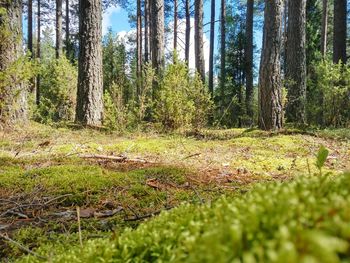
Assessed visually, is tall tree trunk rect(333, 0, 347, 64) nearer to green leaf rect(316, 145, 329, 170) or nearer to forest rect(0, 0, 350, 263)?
forest rect(0, 0, 350, 263)

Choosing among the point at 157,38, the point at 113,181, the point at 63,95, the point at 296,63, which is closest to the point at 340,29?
the point at 296,63

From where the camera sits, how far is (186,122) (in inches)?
355

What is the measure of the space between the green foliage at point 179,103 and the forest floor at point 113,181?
2.72 meters

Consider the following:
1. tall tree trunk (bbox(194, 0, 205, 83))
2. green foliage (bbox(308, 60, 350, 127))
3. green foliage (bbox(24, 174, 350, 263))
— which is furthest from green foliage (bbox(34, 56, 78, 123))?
green foliage (bbox(24, 174, 350, 263))

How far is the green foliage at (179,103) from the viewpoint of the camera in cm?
887

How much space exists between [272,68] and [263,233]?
7.98 metres

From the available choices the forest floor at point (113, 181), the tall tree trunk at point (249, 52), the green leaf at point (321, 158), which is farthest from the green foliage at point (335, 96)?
the green leaf at point (321, 158)

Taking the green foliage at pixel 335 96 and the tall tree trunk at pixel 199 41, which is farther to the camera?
the tall tree trunk at pixel 199 41

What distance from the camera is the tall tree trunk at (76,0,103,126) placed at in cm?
913

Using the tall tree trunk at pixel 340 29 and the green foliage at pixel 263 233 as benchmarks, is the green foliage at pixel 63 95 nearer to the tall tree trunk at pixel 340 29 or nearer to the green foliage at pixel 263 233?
the tall tree trunk at pixel 340 29

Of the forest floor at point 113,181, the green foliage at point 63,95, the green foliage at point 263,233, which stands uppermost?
the green foliage at point 63,95

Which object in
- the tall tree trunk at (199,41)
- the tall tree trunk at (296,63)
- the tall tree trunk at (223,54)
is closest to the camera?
the tall tree trunk at (296,63)

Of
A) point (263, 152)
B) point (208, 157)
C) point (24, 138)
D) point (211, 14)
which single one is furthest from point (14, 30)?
point (211, 14)

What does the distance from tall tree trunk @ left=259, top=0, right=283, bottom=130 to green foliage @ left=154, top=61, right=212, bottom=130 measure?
185 cm
